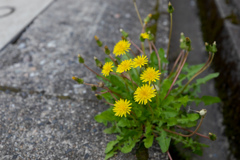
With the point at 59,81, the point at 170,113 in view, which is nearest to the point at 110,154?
the point at 170,113

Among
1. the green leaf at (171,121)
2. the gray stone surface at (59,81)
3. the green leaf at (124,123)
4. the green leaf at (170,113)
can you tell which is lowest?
the gray stone surface at (59,81)

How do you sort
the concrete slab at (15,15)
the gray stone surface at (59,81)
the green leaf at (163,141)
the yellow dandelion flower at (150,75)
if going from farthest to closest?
1. the concrete slab at (15,15)
2. the gray stone surface at (59,81)
3. the green leaf at (163,141)
4. the yellow dandelion flower at (150,75)

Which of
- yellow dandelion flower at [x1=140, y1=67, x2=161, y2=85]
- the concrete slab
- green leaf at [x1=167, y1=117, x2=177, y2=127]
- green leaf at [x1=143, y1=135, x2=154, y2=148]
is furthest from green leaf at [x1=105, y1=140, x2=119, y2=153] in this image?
the concrete slab

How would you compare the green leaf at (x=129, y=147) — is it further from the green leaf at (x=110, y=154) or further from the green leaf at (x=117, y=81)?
the green leaf at (x=117, y=81)

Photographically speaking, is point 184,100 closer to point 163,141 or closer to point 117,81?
point 163,141

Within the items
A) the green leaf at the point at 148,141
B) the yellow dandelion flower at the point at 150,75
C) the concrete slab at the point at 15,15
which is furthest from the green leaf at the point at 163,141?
the concrete slab at the point at 15,15

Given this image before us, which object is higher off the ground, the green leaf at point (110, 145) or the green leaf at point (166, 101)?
the green leaf at point (166, 101)
